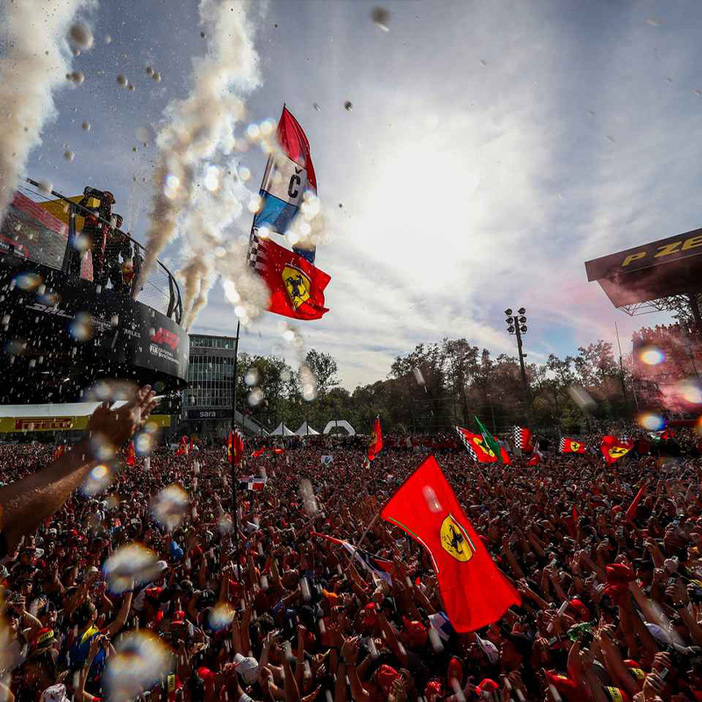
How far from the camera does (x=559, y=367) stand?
67.8m

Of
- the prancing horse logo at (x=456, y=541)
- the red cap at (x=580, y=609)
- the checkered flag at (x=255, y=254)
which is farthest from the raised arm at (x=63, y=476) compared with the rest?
the checkered flag at (x=255, y=254)

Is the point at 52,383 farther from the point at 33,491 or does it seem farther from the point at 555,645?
the point at 555,645

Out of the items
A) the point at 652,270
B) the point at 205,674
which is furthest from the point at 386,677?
the point at 652,270

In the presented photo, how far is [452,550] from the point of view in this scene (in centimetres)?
424

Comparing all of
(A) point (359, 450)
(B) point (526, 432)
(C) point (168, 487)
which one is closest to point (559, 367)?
(A) point (359, 450)

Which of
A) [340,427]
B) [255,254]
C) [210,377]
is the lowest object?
[255,254]

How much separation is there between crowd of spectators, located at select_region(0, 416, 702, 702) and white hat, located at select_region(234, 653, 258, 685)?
0.01m

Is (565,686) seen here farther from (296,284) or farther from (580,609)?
(296,284)

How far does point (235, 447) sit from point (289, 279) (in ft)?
14.1

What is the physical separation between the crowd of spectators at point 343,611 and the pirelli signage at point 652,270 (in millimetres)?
22533

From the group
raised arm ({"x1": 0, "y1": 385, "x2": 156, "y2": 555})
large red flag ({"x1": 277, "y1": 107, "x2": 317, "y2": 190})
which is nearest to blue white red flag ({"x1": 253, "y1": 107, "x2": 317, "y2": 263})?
large red flag ({"x1": 277, "y1": 107, "x2": 317, "y2": 190})

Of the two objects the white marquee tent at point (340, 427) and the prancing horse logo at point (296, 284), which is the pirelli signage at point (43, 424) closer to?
the white marquee tent at point (340, 427)

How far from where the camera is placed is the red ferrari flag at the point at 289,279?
6.94 meters

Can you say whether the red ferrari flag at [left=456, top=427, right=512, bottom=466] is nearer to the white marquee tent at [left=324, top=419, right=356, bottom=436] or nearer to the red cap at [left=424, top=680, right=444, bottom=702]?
the red cap at [left=424, top=680, right=444, bottom=702]
